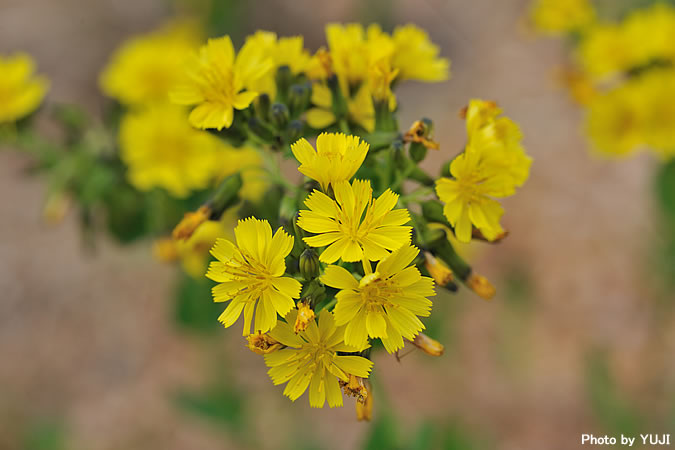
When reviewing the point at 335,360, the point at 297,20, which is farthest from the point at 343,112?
the point at 297,20

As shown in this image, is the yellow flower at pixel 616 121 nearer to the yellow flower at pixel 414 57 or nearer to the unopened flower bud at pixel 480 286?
the yellow flower at pixel 414 57

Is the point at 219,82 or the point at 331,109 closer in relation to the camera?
the point at 219,82

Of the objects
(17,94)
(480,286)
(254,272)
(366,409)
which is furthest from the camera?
(17,94)

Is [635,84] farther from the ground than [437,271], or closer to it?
farther from the ground

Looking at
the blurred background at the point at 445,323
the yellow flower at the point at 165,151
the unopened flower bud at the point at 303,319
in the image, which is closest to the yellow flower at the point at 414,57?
the unopened flower bud at the point at 303,319

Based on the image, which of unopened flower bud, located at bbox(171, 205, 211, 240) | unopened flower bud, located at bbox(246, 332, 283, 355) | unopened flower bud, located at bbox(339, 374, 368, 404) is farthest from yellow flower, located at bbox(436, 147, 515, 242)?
unopened flower bud, located at bbox(171, 205, 211, 240)

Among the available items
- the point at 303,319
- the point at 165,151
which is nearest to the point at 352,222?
the point at 303,319

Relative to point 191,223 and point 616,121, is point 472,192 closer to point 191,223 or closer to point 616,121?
point 191,223
